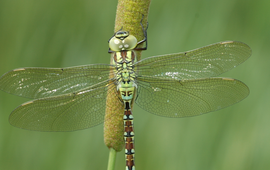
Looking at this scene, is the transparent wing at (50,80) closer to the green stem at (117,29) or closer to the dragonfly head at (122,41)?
the dragonfly head at (122,41)

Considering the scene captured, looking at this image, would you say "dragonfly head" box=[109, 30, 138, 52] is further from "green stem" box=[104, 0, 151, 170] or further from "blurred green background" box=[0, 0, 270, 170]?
"blurred green background" box=[0, 0, 270, 170]

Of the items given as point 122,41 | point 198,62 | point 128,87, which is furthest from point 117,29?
point 198,62

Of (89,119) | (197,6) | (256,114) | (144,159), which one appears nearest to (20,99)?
(89,119)

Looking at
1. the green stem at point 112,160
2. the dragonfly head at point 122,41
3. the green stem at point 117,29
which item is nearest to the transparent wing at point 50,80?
the dragonfly head at point 122,41

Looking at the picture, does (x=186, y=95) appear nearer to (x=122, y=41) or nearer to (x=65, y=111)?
(x=122, y=41)

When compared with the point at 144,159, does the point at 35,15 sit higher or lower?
higher

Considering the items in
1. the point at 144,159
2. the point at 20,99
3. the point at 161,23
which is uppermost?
the point at 161,23

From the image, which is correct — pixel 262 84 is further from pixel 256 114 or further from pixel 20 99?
pixel 20 99

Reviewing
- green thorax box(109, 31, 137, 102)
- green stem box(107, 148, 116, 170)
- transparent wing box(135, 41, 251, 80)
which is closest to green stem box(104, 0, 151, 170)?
green stem box(107, 148, 116, 170)
